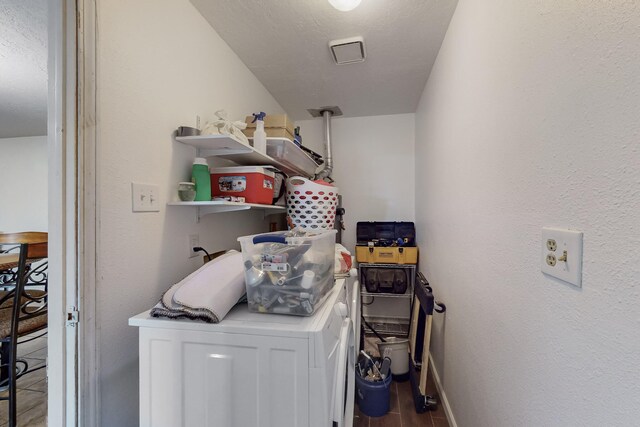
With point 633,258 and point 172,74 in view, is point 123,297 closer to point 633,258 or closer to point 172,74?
point 172,74

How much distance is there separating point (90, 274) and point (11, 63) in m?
2.17

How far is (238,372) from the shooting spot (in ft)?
2.72

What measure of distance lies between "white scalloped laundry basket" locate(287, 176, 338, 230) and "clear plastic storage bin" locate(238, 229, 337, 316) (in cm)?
95

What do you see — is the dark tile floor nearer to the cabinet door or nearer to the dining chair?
the cabinet door

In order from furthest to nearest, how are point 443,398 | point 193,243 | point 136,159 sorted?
1. point 443,398
2. point 193,243
3. point 136,159

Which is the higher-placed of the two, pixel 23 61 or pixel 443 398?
pixel 23 61

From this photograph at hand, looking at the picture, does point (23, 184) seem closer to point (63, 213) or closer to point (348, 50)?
point (63, 213)

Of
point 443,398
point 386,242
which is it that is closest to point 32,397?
point 443,398

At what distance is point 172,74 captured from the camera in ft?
4.17

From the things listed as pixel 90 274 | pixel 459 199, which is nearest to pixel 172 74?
pixel 90 274

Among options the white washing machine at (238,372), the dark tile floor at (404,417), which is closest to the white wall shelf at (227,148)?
the white washing machine at (238,372)

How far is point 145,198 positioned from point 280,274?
2.17ft

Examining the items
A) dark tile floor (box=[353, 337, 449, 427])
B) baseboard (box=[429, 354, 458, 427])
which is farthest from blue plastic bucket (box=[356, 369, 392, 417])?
baseboard (box=[429, 354, 458, 427])

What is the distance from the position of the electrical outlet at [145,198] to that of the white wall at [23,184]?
4.19m
